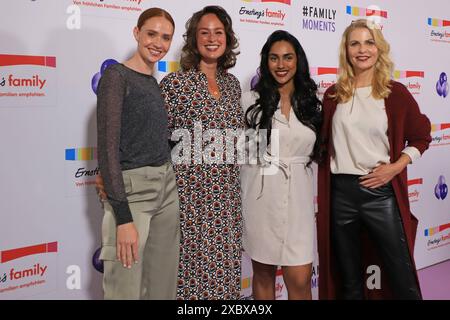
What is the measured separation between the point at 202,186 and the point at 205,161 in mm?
112

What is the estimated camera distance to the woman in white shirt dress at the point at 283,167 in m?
2.34

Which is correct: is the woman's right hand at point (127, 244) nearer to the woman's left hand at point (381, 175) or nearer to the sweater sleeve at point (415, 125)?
the woman's left hand at point (381, 175)

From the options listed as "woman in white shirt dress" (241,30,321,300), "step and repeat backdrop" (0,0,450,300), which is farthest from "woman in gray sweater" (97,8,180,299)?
"step and repeat backdrop" (0,0,450,300)

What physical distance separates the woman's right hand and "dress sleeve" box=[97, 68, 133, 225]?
62mm

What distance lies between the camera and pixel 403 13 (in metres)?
4.13

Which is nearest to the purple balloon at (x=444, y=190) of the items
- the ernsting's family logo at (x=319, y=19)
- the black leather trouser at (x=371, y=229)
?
the ernsting's family logo at (x=319, y=19)

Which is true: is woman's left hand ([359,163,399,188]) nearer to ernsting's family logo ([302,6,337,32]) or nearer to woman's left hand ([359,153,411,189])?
woman's left hand ([359,153,411,189])

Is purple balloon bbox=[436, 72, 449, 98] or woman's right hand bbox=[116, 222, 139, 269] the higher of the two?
purple balloon bbox=[436, 72, 449, 98]

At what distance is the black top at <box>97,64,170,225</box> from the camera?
1.71 metres

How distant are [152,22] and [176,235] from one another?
88 cm

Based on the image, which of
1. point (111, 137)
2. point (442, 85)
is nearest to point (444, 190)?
point (442, 85)
